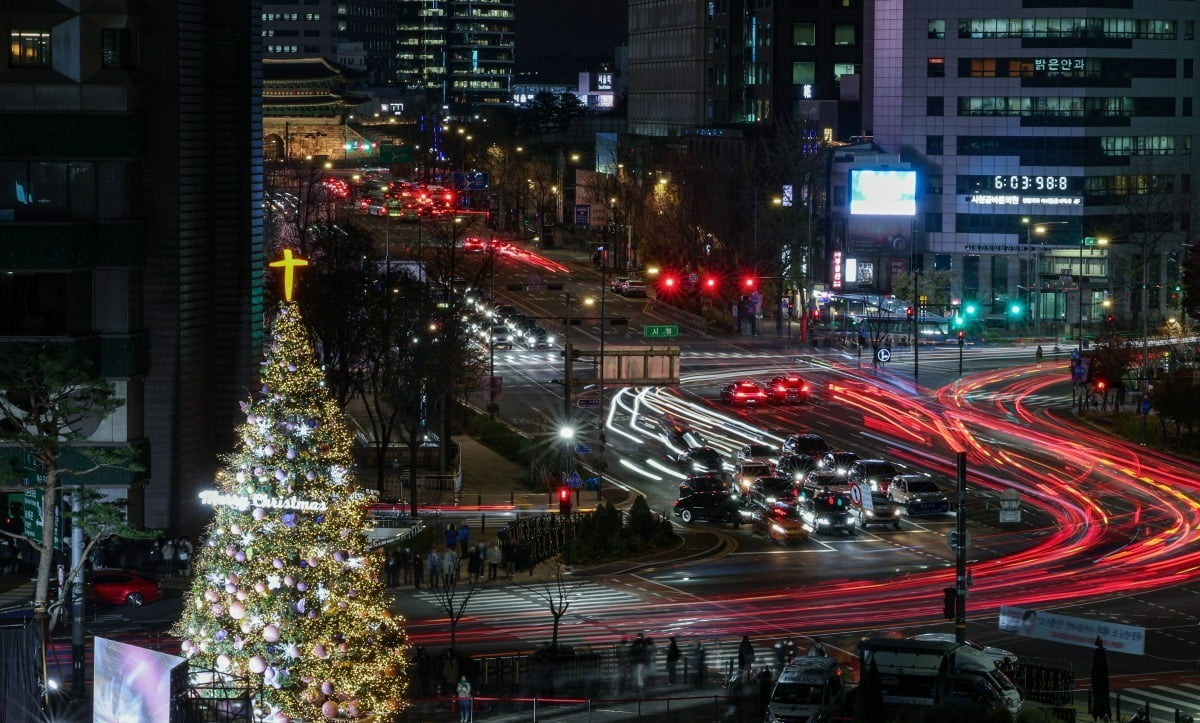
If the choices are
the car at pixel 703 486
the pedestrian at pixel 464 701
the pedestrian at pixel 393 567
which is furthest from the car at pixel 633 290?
the pedestrian at pixel 464 701

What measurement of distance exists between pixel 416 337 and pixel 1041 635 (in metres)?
35.5

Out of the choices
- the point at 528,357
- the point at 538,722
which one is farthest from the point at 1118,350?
the point at 538,722

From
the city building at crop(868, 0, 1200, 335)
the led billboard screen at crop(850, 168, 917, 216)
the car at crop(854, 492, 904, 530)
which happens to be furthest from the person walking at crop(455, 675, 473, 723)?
the city building at crop(868, 0, 1200, 335)

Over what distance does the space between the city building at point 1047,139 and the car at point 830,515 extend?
6810 cm

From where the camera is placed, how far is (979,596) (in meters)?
51.5

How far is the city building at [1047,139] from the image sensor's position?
128625mm

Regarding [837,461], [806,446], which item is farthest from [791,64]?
[837,461]

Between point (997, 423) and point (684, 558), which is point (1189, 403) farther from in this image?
point (684, 558)

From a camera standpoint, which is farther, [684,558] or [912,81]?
[912,81]

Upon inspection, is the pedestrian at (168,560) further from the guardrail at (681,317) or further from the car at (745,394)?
the guardrail at (681,317)

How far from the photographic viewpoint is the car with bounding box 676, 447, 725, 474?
242 feet

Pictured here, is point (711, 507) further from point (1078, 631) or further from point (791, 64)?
point (791, 64)

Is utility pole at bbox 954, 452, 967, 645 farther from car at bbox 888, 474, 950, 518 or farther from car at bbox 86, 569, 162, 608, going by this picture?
car at bbox 888, 474, 950, 518

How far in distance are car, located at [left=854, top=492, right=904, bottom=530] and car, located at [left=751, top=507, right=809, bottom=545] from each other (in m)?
2.21
